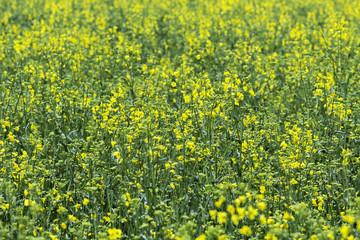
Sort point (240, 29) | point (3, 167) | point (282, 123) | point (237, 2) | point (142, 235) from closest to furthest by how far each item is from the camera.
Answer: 1. point (142, 235)
2. point (3, 167)
3. point (282, 123)
4. point (240, 29)
5. point (237, 2)

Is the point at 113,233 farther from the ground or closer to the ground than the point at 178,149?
closer to the ground

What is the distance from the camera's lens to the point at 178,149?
14.5ft

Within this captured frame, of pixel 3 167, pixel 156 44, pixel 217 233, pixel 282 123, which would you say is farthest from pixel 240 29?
pixel 217 233

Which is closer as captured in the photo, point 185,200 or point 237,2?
point 185,200

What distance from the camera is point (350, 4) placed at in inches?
526

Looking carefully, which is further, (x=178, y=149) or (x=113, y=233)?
(x=178, y=149)

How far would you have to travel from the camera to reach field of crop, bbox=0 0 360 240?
3693 millimetres

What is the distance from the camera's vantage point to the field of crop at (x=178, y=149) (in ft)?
12.1

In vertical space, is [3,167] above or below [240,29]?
below

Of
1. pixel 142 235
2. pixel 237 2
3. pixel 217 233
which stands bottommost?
pixel 142 235

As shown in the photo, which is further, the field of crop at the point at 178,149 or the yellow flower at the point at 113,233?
the field of crop at the point at 178,149

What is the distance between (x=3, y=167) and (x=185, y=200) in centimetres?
178

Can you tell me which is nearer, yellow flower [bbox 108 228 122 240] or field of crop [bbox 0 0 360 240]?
yellow flower [bbox 108 228 122 240]

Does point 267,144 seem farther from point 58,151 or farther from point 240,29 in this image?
point 240,29
